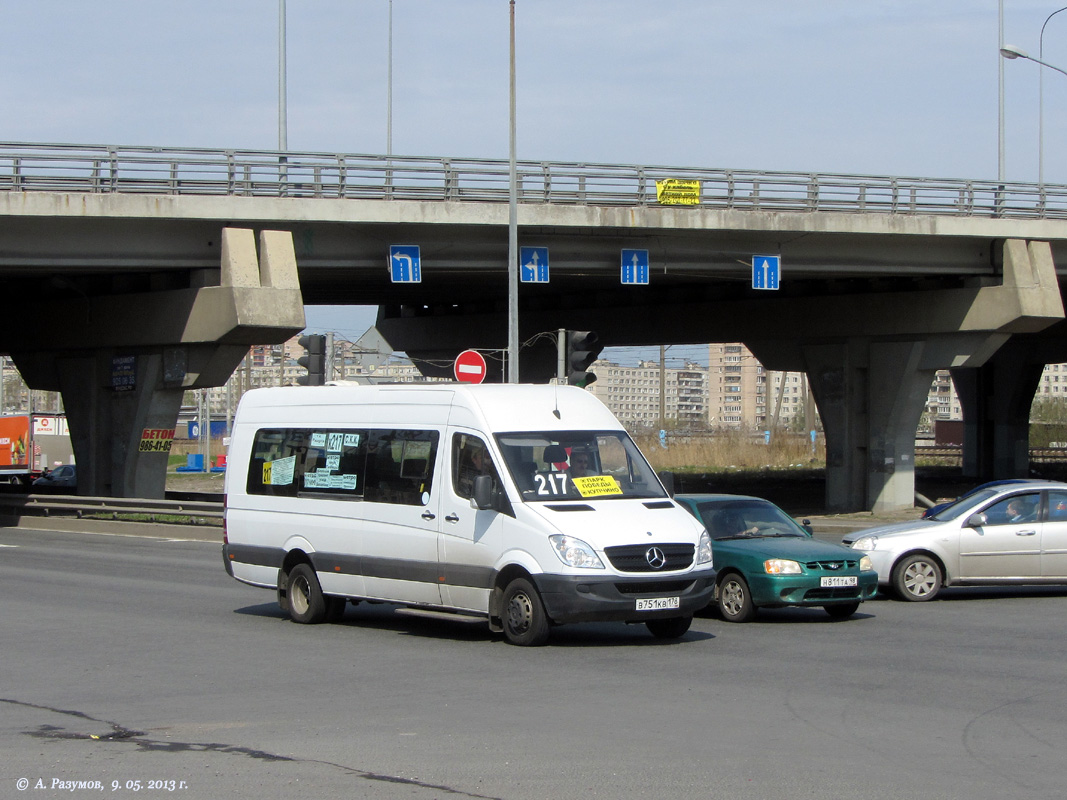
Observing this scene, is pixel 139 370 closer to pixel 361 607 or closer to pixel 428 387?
pixel 361 607

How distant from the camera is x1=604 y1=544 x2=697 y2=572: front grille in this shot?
11.1 meters

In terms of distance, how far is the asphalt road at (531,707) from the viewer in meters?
6.61

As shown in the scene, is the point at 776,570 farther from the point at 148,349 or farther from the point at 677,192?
the point at 148,349

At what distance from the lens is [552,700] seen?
350 inches

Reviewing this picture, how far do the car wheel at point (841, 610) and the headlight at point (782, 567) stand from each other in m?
0.81

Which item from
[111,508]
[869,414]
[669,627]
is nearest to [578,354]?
[669,627]

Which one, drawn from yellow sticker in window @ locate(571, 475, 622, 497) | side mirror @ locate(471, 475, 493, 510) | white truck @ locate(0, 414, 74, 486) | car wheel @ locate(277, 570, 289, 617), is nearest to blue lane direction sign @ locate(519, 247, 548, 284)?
car wheel @ locate(277, 570, 289, 617)

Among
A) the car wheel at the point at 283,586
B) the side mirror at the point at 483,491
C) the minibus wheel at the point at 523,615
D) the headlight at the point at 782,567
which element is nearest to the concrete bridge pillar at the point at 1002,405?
the headlight at the point at 782,567

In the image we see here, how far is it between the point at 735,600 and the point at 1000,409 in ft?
141

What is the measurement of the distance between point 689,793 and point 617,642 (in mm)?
5760

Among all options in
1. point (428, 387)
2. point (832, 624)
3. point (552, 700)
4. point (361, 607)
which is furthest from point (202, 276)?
point (552, 700)

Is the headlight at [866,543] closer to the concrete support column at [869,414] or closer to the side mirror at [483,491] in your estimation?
the side mirror at [483,491]

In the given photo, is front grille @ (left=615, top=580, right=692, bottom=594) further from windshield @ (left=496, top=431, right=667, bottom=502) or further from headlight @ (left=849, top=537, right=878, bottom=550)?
headlight @ (left=849, top=537, right=878, bottom=550)

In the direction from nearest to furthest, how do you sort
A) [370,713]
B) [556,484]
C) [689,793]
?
[689,793], [370,713], [556,484]
